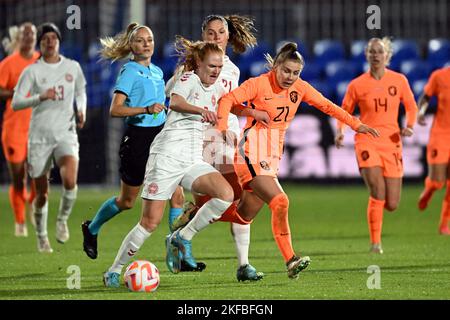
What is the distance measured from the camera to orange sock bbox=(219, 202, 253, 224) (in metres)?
9.07

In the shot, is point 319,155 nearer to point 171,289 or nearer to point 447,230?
point 447,230

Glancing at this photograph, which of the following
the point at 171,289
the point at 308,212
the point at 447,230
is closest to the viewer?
the point at 171,289

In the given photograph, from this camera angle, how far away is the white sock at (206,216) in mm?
8469

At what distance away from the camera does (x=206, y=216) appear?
8547 mm

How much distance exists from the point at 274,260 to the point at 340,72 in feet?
33.2

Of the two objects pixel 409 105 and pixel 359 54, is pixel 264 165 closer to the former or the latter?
pixel 409 105

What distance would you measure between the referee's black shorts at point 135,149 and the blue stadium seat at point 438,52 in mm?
10874

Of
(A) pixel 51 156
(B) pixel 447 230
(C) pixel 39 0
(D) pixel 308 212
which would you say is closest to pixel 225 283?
(A) pixel 51 156

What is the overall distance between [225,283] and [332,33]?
40.5 feet

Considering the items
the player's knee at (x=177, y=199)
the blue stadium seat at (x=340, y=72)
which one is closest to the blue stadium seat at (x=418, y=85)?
the blue stadium seat at (x=340, y=72)

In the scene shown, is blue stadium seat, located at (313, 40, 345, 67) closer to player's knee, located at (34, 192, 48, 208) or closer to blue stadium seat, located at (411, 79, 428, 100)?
blue stadium seat, located at (411, 79, 428, 100)

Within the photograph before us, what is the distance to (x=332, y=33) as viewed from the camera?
67.5 ft

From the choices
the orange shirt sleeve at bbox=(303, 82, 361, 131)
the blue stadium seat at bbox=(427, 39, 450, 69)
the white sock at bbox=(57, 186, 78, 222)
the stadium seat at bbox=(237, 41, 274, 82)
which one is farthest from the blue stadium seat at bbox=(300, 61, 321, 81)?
the orange shirt sleeve at bbox=(303, 82, 361, 131)

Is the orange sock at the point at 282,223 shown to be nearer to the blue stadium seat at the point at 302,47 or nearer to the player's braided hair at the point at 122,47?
the player's braided hair at the point at 122,47
